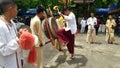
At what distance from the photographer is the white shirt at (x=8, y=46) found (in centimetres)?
355

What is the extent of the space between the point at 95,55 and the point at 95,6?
19.4 m

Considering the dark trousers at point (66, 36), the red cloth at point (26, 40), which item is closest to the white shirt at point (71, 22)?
the dark trousers at point (66, 36)

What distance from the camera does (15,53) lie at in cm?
368

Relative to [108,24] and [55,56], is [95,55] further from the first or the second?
[108,24]

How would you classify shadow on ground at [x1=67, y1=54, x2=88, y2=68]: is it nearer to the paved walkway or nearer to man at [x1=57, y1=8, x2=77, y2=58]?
the paved walkway

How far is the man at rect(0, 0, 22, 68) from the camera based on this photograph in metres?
3.55

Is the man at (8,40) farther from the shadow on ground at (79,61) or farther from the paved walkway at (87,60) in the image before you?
the shadow on ground at (79,61)

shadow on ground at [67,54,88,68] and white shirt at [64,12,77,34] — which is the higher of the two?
Result: white shirt at [64,12,77,34]

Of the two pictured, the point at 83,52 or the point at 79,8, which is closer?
the point at 83,52

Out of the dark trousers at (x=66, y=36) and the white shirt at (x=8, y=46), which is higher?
the white shirt at (x=8, y=46)

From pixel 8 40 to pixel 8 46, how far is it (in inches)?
3.3

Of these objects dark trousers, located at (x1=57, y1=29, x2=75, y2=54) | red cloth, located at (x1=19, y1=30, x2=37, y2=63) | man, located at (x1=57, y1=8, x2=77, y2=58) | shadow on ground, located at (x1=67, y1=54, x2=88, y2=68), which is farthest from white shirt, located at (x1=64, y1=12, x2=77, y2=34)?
red cloth, located at (x1=19, y1=30, x2=37, y2=63)

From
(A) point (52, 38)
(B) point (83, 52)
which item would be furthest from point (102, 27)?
(A) point (52, 38)

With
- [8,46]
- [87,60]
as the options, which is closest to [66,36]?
[87,60]
